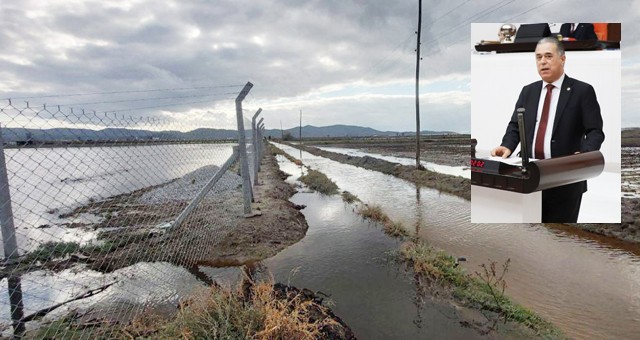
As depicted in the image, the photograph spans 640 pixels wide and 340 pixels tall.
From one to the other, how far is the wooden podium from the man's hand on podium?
0.13 m

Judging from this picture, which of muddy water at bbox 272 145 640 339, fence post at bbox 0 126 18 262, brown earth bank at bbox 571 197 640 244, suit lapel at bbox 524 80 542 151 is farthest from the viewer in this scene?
brown earth bank at bbox 571 197 640 244

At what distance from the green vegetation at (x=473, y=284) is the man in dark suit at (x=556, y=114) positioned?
1.70m

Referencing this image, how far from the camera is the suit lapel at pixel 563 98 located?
310cm

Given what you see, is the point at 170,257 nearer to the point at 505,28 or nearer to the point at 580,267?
the point at 505,28

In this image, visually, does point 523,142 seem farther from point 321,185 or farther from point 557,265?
point 321,185

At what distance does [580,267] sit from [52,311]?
298 inches

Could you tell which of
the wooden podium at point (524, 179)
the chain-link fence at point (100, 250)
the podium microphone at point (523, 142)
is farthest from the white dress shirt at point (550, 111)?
the chain-link fence at point (100, 250)

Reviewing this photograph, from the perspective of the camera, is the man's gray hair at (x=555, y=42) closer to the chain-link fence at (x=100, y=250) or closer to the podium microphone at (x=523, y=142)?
the podium microphone at (x=523, y=142)

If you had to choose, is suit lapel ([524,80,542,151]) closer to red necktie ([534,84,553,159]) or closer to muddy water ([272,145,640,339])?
red necktie ([534,84,553,159])

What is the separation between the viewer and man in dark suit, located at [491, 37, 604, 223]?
3100 mm

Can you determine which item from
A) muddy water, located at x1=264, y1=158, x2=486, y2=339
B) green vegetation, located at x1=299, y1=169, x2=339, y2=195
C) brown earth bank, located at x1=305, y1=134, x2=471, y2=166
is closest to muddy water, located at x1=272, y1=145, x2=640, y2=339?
muddy water, located at x1=264, y1=158, x2=486, y2=339

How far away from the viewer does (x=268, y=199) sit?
905 cm

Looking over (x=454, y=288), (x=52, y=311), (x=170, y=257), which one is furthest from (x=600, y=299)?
(x=52, y=311)

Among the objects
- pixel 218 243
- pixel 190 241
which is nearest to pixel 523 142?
pixel 218 243
